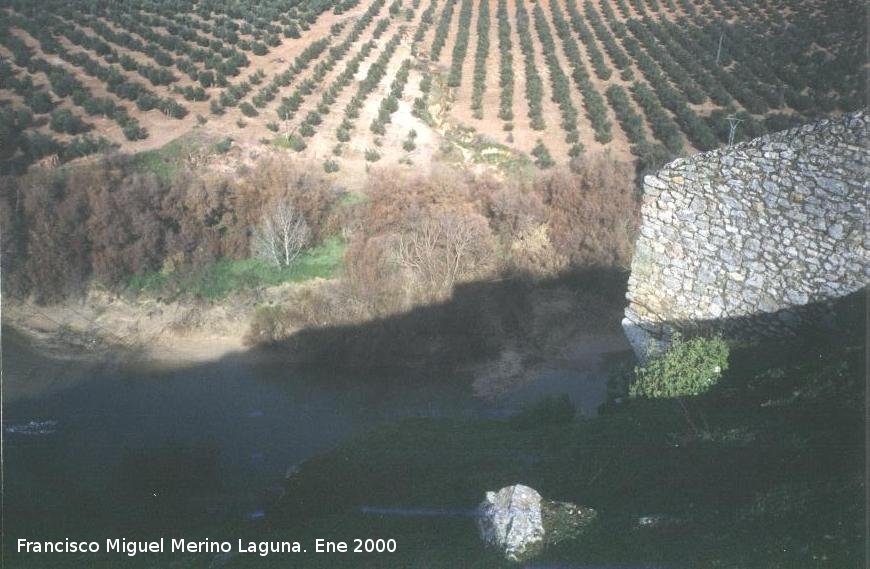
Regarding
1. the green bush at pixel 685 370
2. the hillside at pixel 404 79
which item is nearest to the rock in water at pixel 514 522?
the green bush at pixel 685 370

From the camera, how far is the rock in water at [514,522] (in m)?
6.01

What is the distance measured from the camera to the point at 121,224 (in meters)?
22.5

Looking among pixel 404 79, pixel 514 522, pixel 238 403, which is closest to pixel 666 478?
pixel 514 522

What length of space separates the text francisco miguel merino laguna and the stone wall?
248 inches

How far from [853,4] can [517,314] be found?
121 ft

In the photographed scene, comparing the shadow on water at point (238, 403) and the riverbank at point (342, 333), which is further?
the riverbank at point (342, 333)

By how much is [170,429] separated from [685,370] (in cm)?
1183

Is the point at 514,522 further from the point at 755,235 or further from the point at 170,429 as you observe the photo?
the point at 170,429

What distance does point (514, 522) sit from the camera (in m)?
6.23

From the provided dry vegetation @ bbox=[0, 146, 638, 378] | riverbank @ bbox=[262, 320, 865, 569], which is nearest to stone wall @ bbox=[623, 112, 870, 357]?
riverbank @ bbox=[262, 320, 865, 569]

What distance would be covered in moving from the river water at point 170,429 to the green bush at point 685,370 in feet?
18.8

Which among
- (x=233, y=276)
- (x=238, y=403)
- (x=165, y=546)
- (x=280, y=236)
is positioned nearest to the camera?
(x=165, y=546)

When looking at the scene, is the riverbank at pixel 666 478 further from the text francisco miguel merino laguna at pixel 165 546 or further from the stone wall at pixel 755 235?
the stone wall at pixel 755 235

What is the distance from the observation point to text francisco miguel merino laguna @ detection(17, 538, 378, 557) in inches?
280
